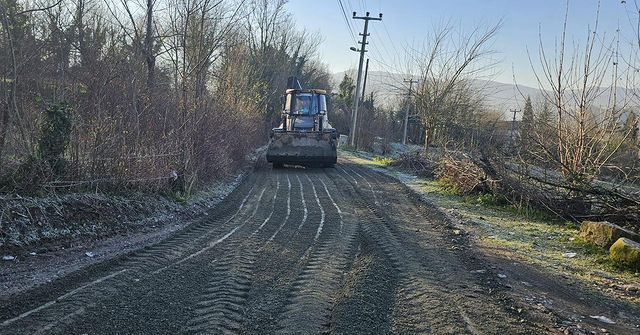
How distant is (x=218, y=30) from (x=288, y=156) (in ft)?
22.8

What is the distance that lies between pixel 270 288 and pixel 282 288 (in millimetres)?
122

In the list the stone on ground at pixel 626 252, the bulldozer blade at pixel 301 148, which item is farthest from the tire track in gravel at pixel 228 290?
the bulldozer blade at pixel 301 148

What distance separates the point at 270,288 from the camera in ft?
15.9

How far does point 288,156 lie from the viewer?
712 inches

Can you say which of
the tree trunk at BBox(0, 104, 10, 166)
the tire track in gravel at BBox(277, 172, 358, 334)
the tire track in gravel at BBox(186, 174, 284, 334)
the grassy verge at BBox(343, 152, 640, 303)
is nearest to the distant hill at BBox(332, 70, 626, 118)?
the grassy verge at BBox(343, 152, 640, 303)

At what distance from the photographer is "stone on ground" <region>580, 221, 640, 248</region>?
6930 millimetres

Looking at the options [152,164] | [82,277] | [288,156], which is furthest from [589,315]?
[288,156]

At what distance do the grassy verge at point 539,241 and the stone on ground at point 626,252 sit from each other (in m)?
0.11

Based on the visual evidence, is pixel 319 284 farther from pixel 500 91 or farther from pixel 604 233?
pixel 500 91

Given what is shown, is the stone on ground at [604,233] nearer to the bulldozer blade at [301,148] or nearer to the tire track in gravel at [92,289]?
the tire track in gravel at [92,289]

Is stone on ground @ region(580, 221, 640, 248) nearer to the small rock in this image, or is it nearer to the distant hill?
the small rock

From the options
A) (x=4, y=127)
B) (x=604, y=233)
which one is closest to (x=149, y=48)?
(x=4, y=127)

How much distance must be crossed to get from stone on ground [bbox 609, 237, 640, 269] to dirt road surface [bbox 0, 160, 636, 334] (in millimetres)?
1821

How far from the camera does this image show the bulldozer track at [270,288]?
12.8 feet
